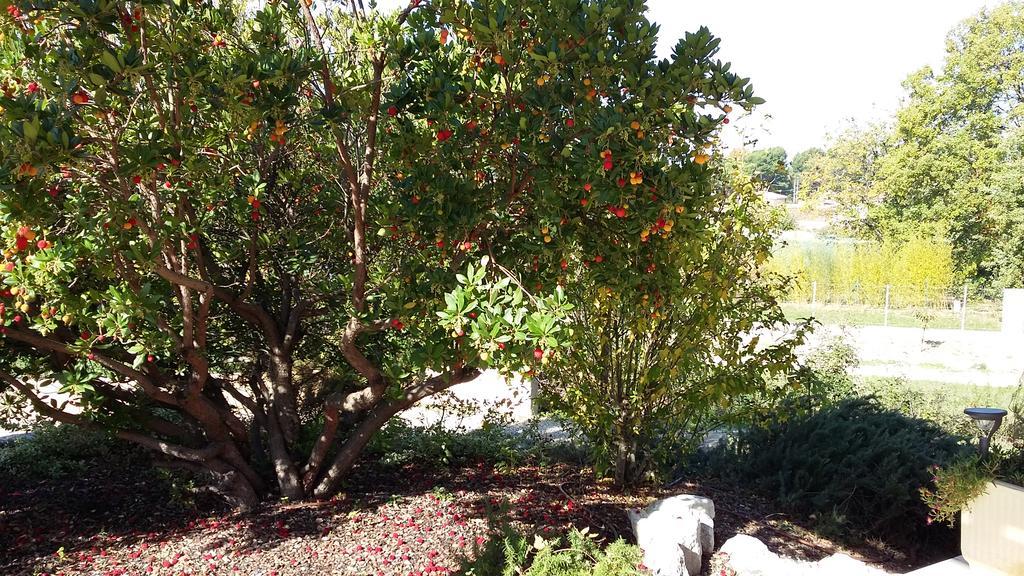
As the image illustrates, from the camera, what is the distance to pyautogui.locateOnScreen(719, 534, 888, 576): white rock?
3650 millimetres

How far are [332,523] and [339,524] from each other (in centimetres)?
5

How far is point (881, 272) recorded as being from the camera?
20000 mm

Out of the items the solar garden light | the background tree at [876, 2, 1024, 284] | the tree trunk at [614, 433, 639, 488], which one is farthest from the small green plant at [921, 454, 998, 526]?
the background tree at [876, 2, 1024, 284]

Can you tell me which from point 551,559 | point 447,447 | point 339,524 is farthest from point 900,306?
point 339,524

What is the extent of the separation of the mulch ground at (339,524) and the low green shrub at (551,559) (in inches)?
6.6

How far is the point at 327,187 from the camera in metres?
4.12

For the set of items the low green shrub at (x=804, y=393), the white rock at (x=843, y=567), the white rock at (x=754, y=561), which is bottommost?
the white rock at (x=843, y=567)

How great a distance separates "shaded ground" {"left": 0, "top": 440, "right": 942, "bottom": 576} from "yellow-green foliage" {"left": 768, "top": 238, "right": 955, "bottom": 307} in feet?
48.4

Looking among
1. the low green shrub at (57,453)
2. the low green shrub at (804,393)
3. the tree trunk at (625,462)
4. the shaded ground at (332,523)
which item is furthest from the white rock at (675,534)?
the low green shrub at (57,453)

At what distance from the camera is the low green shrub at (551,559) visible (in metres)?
3.21

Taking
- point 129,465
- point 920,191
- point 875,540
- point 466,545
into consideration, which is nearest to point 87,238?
point 466,545

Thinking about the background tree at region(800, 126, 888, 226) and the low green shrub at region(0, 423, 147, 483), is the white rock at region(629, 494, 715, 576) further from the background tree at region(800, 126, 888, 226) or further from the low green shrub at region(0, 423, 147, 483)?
the background tree at region(800, 126, 888, 226)

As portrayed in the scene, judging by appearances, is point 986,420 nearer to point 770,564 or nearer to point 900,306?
point 770,564

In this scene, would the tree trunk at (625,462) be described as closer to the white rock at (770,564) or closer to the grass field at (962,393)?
the white rock at (770,564)
